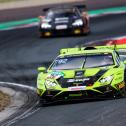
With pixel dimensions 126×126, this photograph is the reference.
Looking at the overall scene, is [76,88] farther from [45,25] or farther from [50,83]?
[45,25]

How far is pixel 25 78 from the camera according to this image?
60.4 feet

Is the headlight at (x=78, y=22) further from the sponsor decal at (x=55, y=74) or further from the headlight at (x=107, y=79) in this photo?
the headlight at (x=107, y=79)

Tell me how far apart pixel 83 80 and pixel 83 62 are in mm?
1114

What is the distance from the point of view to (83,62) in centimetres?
1423

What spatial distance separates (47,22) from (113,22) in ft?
18.1

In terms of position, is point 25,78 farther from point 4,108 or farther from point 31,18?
point 31,18

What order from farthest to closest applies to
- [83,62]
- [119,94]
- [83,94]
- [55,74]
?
[83,62]
[55,74]
[119,94]
[83,94]

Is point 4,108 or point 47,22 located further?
point 47,22

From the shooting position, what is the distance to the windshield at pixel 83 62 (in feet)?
46.2

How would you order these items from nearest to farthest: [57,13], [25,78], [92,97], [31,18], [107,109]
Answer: [107,109] → [92,97] → [25,78] → [57,13] → [31,18]

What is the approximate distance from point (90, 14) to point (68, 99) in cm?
2255

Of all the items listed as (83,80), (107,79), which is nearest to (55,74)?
(83,80)

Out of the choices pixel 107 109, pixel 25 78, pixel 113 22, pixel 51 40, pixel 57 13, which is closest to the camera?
pixel 107 109

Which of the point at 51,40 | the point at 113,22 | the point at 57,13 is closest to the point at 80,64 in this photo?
the point at 51,40
